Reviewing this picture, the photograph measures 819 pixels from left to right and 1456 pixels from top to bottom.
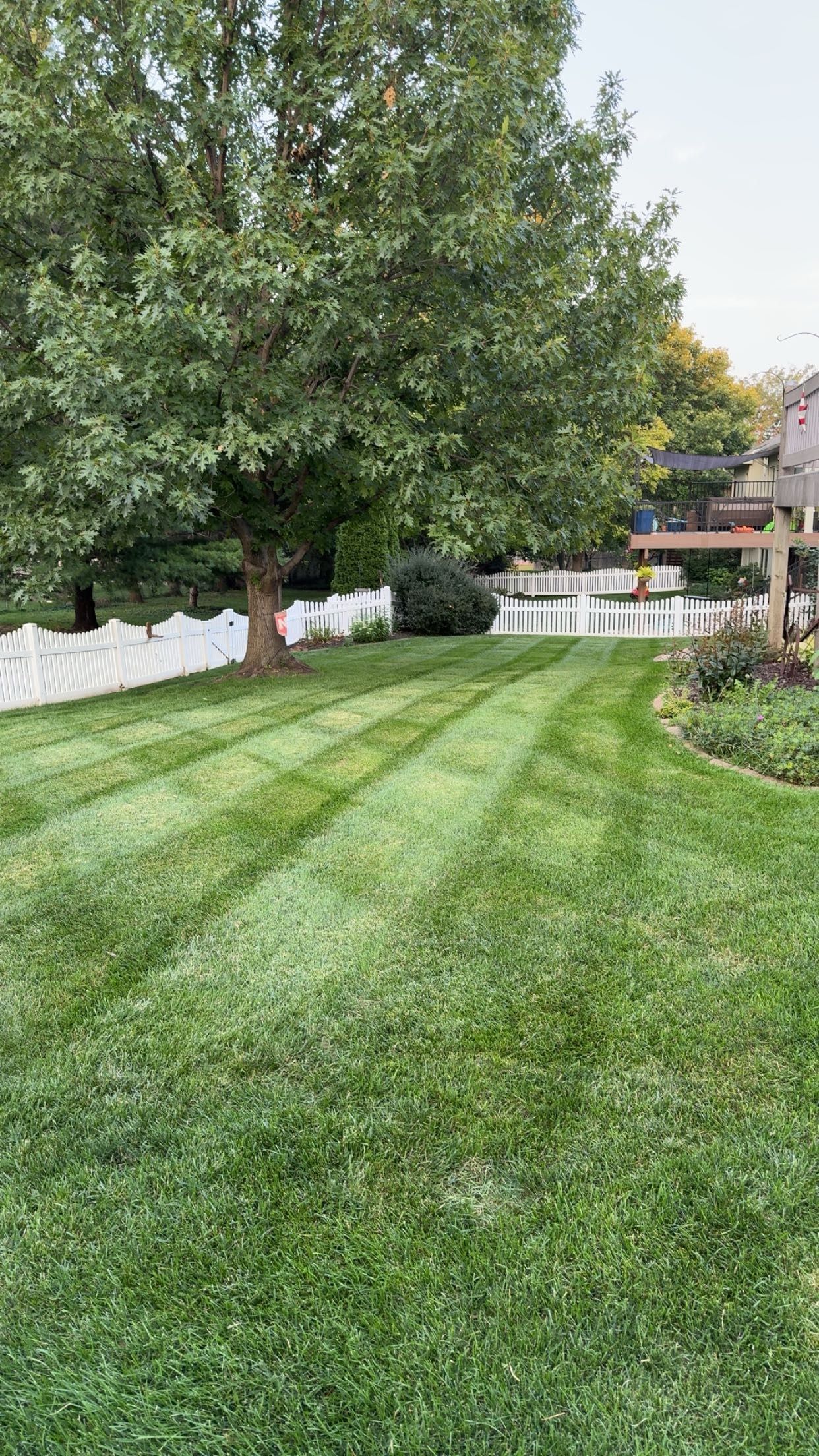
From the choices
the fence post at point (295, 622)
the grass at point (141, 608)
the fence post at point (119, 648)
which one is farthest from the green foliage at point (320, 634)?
the fence post at point (119, 648)

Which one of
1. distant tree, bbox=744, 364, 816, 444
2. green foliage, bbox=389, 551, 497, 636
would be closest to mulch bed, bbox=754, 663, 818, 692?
green foliage, bbox=389, 551, 497, 636

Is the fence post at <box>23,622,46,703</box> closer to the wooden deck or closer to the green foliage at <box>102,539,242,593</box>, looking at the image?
the green foliage at <box>102,539,242,593</box>

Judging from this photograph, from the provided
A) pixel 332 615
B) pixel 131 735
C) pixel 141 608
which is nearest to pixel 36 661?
pixel 131 735

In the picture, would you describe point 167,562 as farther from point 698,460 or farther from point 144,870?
point 698,460

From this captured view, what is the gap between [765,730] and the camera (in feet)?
19.4

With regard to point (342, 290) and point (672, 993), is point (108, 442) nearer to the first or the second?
point (342, 290)

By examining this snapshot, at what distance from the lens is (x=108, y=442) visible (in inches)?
297

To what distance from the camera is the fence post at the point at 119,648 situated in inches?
477

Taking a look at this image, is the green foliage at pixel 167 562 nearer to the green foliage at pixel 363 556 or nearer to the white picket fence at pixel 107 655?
the white picket fence at pixel 107 655

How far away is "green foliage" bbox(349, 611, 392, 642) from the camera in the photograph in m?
17.4

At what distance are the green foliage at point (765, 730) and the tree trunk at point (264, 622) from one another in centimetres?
663

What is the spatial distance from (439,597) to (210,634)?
565 centimetres

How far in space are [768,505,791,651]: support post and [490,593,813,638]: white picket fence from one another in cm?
829

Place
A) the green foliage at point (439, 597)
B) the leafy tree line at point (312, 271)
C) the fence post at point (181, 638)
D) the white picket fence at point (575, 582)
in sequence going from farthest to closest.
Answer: the white picket fence at point (575, 582)
the green foliage at point (439, 597)
the fence post at point (181, 638)
the leafy tree line at point (312, 271)
